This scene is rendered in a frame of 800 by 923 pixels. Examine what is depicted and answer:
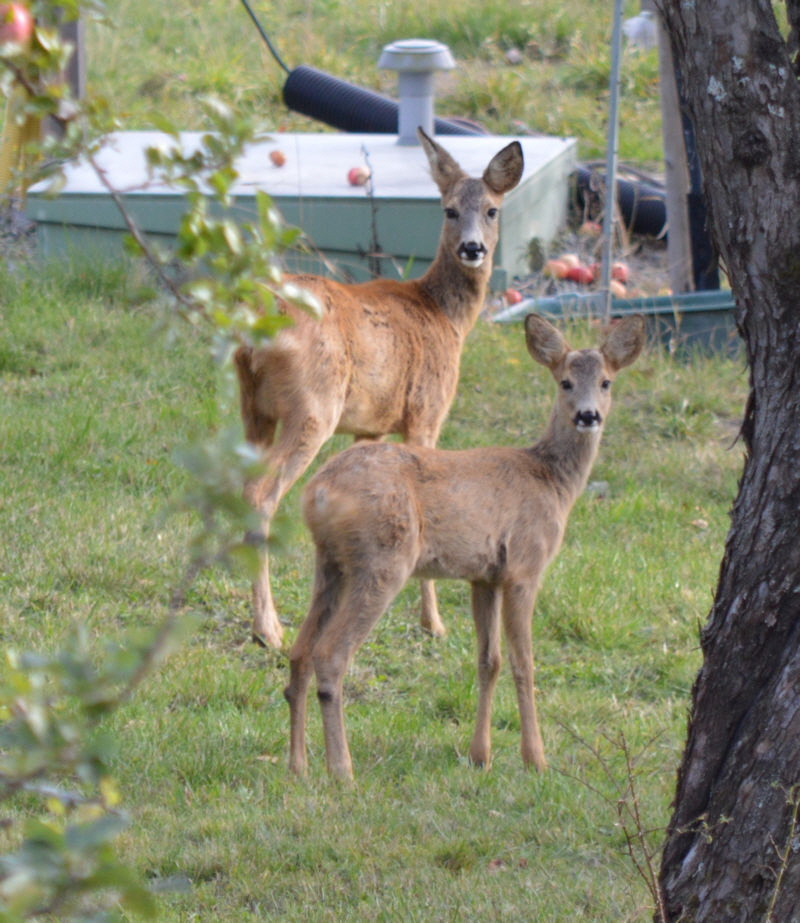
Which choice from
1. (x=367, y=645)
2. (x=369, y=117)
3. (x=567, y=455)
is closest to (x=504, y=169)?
(x=567, y=455)

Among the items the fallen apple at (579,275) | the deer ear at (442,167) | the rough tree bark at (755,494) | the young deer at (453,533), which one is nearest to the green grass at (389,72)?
the fallen apple at (579,275)

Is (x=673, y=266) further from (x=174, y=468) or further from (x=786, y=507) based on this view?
(x=786, y=507)

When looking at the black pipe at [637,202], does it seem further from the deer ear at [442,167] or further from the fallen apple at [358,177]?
the deer ear at [442,167]

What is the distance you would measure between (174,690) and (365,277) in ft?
16.3

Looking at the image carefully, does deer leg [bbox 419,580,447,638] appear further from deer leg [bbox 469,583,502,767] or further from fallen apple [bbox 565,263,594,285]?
fallen apple [bbox 565,263,594,285]

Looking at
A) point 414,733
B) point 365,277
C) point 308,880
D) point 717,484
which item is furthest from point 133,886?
point 365,277

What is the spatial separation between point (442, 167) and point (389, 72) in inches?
359

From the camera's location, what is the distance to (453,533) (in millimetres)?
4484

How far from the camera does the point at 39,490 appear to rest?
6469mm

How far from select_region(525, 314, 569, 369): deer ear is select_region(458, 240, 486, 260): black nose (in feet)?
3.87

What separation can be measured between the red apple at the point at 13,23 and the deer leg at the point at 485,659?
343cm

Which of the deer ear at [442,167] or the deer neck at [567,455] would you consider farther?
the deer ear at [442,167]

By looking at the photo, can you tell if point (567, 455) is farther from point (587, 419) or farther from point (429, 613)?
point (429, 613)

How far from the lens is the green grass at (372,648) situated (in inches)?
146
